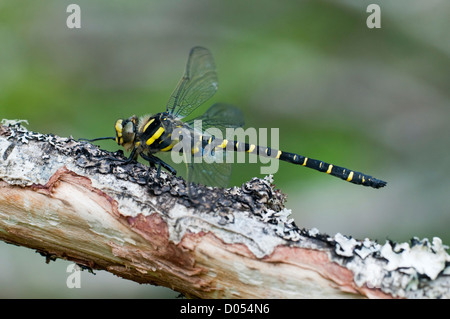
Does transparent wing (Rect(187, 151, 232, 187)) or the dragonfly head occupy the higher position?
the dragonfly head

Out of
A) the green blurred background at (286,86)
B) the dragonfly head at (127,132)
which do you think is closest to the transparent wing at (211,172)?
the dragonfly head at (127,132)

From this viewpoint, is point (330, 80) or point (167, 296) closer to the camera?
point (167, 296)

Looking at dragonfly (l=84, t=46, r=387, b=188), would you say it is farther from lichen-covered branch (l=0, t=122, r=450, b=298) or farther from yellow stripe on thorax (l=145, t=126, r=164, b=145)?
lichen-covered branch (l=0, t=122, r=450, b=298)

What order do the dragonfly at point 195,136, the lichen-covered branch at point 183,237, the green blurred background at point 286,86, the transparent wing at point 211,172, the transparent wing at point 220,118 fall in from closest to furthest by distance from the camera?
the lichen-covered branch at point 183,237 → the transparent wing at point 211,172 → the dragonfly at point 195,136 → the transparent wing at point 220,118 → the green blurred background at point 286,86

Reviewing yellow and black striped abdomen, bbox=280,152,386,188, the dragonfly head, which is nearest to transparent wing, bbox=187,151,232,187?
the dragonfly head

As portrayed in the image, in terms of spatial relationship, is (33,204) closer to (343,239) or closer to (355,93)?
(343,239)

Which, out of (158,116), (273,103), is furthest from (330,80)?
(158,116)

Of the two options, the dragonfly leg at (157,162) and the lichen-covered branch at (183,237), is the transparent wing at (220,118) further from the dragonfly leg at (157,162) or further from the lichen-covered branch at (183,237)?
the lichen-covered branch at (183,237)

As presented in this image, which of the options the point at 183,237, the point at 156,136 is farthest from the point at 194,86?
the point at 183,237
